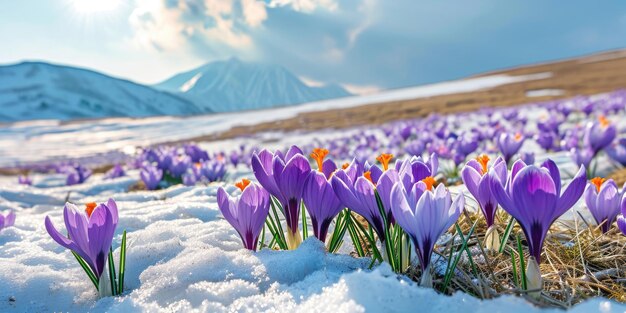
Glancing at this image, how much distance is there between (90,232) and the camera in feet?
4.61

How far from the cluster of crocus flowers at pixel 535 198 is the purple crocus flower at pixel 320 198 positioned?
48 centimetres

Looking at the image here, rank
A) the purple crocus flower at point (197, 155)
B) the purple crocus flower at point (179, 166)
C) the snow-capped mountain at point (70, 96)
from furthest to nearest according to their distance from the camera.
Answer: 1. the snow-capped mountain at point (70, 96)
2. the purple crocus flower at point (197, 155)
3. the purple crocus flower at point (179, 166)

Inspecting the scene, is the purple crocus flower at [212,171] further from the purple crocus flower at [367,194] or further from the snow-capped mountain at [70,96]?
the snow-capped mountain at [70,96]

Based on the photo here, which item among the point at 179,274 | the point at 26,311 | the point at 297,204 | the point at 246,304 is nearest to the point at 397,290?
the point at 246,304

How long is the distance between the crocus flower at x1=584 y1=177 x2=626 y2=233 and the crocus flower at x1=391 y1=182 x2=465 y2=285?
0.83 metres

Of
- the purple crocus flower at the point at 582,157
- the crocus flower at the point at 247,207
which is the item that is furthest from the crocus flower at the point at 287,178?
the purple crocus flower at the point at 582,157

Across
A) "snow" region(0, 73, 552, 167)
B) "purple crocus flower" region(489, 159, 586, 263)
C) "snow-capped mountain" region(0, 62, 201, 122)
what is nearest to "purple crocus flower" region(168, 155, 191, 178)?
"purple crocus flower" region(489, 159, 586, 263)

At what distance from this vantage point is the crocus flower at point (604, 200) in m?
1.72

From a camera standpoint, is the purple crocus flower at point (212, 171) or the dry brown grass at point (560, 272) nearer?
the dry brown grass at point (560, 272)

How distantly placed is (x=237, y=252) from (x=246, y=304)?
0.33m

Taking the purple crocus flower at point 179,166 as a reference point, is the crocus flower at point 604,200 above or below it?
below

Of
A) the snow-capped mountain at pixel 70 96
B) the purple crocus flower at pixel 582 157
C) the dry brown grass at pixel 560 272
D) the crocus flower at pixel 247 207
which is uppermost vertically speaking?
the snow-capped mountain at pixel 70 96

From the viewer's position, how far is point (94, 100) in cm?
13988

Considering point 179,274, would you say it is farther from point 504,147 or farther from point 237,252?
point 504,147
